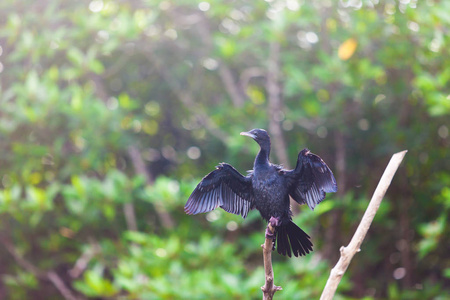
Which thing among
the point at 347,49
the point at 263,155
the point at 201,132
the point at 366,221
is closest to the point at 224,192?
the point at 263,155

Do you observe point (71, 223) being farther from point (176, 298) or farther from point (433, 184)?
point (433, 184)

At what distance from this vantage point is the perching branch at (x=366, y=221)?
162 cm

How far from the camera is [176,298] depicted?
4117 mm

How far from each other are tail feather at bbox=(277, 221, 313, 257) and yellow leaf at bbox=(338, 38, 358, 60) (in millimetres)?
3189

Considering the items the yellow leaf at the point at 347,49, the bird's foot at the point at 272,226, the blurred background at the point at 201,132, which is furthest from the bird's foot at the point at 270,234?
the yellow leaf at the point at 347,49

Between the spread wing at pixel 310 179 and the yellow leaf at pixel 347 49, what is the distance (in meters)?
3.15

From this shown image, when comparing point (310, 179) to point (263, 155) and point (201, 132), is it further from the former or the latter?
point (201, 132)

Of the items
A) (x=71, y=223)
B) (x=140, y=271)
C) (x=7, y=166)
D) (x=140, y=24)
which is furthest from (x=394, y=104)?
(x=7, y=166)

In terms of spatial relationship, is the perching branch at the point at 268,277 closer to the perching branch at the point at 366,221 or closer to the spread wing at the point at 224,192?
the perching branch at the point at 366,221

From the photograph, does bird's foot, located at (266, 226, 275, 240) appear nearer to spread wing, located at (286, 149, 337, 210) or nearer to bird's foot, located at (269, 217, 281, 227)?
bird's foot, located at (269, 217, 281, 227)

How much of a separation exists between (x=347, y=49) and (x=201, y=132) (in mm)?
1705

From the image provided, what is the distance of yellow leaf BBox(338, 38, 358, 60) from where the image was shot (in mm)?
4766

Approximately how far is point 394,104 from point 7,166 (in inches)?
Result: 145

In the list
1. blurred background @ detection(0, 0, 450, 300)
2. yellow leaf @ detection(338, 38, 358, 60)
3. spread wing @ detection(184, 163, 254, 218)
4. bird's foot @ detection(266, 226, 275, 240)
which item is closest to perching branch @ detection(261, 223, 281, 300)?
bird's foot @ detection(266, 226, 275, 240)
